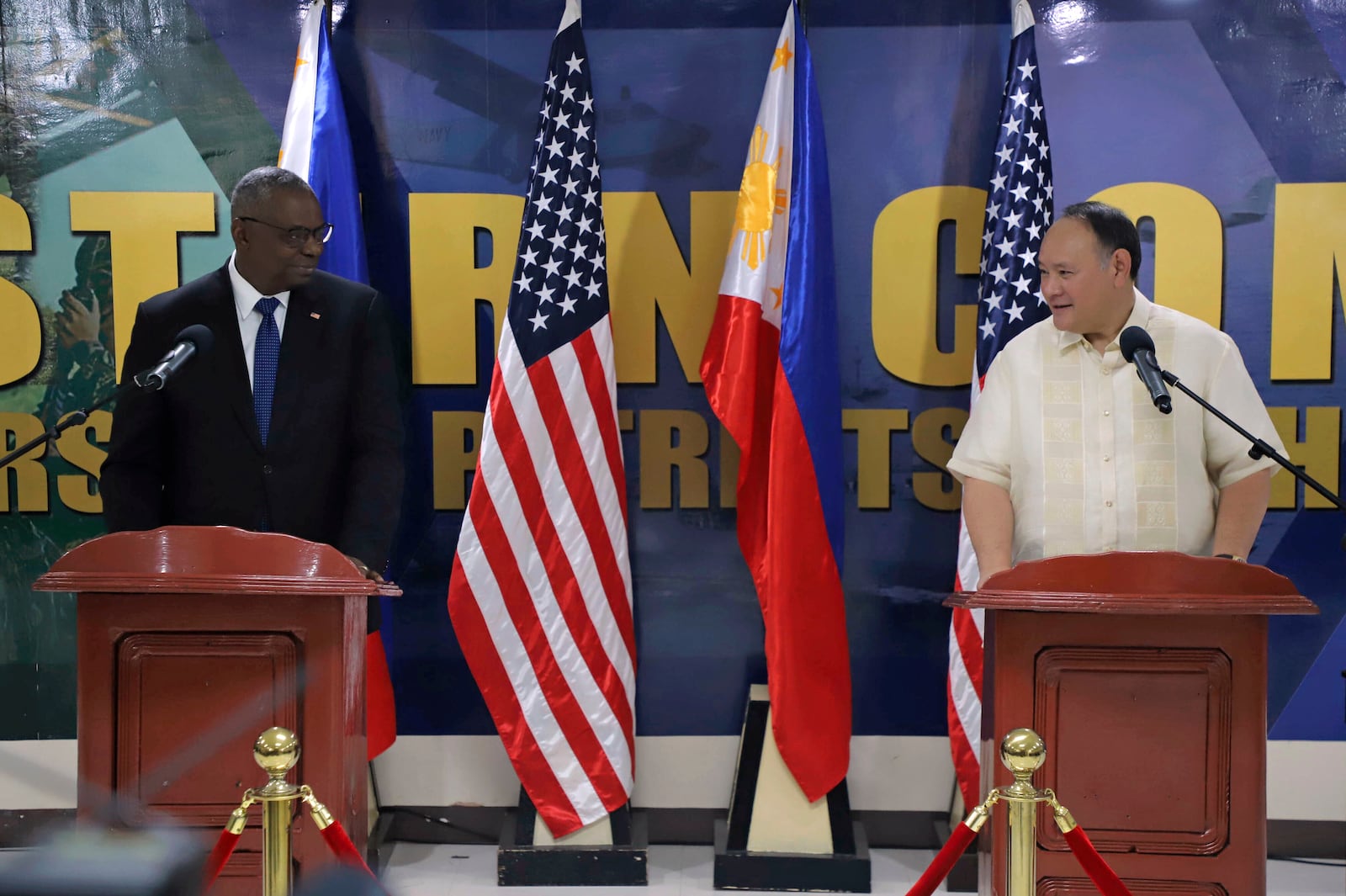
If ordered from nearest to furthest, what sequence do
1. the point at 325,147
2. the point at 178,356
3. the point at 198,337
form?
the point at 178,356, the point at 198,337, the point at 325,147

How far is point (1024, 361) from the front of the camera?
10.2 ft

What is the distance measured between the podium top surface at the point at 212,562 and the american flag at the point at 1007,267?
212 centimetres

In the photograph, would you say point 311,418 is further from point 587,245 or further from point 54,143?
point 54,143

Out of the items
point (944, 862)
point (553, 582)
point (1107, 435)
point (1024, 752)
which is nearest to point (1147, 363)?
point (1107, 435)

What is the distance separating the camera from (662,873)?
3.98 meters

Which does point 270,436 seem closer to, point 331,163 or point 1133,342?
point 331,163

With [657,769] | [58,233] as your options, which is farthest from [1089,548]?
[58,233]

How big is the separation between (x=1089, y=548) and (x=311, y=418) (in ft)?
6.34

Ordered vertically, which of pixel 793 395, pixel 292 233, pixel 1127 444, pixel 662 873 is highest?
pixel 292 233

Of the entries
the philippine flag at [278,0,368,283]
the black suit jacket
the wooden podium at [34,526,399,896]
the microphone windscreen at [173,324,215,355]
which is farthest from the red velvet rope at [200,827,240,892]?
the philippine flag at [278,0,368,283]

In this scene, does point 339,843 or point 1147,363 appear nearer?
point 339,843

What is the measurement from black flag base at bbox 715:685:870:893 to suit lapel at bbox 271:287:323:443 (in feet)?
5.71

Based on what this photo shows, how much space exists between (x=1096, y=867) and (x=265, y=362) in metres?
2.22

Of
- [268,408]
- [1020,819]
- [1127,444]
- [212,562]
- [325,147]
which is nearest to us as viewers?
[1020,819]
